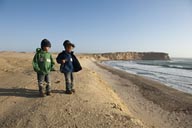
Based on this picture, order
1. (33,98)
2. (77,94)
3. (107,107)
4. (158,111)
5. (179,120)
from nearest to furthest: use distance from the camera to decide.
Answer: (107,107), (33,98), (77,94), (179,120), (158,111)

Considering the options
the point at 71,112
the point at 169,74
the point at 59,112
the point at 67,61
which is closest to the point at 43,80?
the point at 67,61

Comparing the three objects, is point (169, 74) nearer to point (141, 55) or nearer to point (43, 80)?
point (43, 80)

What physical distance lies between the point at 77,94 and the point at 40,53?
178cm

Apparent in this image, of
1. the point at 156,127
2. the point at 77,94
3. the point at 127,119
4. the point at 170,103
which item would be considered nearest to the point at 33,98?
the point at 77,94

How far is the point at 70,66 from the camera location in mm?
8344

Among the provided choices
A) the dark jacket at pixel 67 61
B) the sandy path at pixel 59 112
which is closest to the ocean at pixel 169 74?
the dark jacket at pixel 67 61

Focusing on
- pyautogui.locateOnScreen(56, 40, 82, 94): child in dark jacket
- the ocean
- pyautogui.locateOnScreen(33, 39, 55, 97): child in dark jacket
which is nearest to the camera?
pyautogui.locateOnScreen(33, 39, 55, 97): child in dark jacket

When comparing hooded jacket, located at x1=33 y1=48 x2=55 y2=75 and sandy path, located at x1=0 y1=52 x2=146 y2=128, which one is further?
hooded jacket, located at x1=33 y1=48 x2=55 y2=75

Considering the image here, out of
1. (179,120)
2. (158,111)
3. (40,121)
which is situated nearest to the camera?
(40,121)

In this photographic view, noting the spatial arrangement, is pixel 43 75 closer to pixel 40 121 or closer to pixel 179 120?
pixel 40 121

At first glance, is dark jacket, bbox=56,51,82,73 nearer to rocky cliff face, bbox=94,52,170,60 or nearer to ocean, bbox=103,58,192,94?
ocean, bbox=103,58,192,94

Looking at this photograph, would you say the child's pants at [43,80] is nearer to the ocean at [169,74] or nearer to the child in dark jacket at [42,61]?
the child in dark jacket at [42,61]

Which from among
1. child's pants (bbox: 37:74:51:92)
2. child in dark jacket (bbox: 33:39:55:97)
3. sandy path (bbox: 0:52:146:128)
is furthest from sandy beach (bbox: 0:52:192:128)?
child in dark jacket (bbox: 33:39:55:97)

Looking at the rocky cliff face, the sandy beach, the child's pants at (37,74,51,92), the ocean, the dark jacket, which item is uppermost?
the dark jacket
